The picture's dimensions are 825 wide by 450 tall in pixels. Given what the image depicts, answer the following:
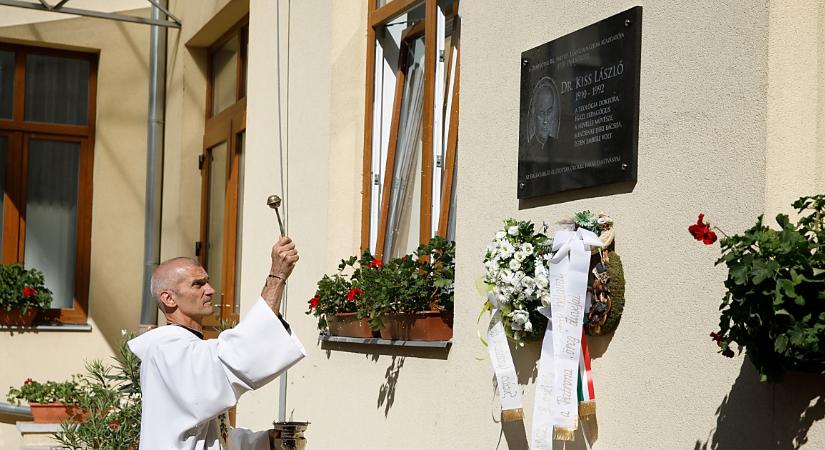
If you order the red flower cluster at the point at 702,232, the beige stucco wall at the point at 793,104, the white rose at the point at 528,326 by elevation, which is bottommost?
the white rose at the point at 528,326

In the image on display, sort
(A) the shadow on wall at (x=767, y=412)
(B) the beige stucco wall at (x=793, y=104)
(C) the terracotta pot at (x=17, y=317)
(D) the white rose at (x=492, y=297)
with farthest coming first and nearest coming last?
(C) the terracotta pot at (x=17, y=317) → (D) the white rose at (x=492, y=297) → (B) the beige stucco wall at (x=793, y=104) → (A) the shadow on wall at (x=767, y=412)

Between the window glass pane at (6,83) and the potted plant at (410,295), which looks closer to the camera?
the potted plant at (410,295)

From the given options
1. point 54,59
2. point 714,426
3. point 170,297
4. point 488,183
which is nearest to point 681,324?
point 714,426

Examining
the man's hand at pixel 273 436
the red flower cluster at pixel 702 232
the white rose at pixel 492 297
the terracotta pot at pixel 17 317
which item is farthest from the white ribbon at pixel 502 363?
the terracotta pot at pixel 17 317

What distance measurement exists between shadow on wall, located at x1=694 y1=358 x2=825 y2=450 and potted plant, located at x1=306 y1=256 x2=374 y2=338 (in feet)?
8.95

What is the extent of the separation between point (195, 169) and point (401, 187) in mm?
5061

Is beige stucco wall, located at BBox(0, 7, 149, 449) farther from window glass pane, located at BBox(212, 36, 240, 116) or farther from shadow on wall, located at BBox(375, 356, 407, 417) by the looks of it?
shadow on wall, located at BBox(375, 356, 407, 417)

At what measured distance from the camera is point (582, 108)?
13.1ft

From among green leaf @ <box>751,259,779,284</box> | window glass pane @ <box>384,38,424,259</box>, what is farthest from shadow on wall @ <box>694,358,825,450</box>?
window glass pane @ <box>384,38,424,259</box>

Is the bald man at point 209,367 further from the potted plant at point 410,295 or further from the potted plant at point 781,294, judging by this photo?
the potted plant at point 781,294

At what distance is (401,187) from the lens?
244 inches

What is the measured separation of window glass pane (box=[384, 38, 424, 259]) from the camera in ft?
19.8

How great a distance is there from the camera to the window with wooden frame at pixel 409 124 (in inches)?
225

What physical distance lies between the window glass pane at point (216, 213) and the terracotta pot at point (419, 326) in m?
4.68
